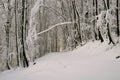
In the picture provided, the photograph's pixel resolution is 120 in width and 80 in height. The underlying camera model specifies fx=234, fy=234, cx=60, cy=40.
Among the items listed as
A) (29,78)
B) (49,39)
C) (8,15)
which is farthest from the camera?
(49,39)

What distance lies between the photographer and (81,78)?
30.4ft

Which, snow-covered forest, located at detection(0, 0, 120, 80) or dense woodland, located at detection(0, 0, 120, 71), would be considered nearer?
snow-covered forest, located at detection(0, 0, 120, 80)

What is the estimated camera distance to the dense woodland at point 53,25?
14719 millimetres

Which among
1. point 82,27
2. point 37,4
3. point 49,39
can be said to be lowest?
point 49,39

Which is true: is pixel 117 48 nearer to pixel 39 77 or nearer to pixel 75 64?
pixel 75 64

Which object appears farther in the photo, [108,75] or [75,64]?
[75,64]

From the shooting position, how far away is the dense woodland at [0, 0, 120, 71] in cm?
1472

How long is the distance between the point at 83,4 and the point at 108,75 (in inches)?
779

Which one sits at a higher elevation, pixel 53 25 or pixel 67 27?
pixel 53 25

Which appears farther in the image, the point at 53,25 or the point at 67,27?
the point at 67,27

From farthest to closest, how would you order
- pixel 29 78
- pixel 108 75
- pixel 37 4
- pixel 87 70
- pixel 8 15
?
pixel 8 15, pixel 37 4, pixel 29 78, pixel 87 70, pixel 108 75

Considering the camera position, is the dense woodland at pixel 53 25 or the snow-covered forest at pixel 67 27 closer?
the snow-covered forest at pixel 67 27

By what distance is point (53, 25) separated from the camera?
24.4 metres

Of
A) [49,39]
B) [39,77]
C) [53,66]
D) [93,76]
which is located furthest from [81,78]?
[49,39]
